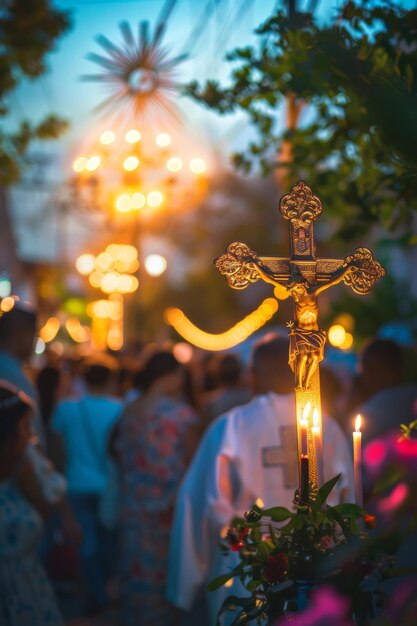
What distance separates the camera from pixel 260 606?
242 cm

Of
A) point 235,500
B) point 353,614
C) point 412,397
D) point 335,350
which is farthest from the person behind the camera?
point 335,350

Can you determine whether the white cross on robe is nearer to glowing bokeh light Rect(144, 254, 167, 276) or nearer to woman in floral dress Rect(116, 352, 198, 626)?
woman in floral dress Rect(116, 352, 198, 626)

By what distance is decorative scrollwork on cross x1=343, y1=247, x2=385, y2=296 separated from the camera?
115 inches

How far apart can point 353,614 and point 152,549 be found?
15.8 ft

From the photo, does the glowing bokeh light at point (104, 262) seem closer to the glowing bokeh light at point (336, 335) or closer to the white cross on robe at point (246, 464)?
the glowing bokeh light at point (336, 335)

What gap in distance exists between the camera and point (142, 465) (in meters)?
6.87

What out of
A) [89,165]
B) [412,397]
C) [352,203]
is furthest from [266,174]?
[89,165]

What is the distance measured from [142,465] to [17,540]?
9.87 feet

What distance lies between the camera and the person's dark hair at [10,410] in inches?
154

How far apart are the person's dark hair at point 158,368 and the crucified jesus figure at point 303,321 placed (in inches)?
154

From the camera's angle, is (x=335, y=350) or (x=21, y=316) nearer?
(x=21, y=316)

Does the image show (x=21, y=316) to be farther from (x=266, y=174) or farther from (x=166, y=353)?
(x=266, y=174)

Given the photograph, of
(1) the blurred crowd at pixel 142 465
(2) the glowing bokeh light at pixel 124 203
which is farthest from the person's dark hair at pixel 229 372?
(2) the glowing bokeh light at pixel 124 203

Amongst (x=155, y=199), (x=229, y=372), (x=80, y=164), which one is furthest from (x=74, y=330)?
(x=229, y=372)
